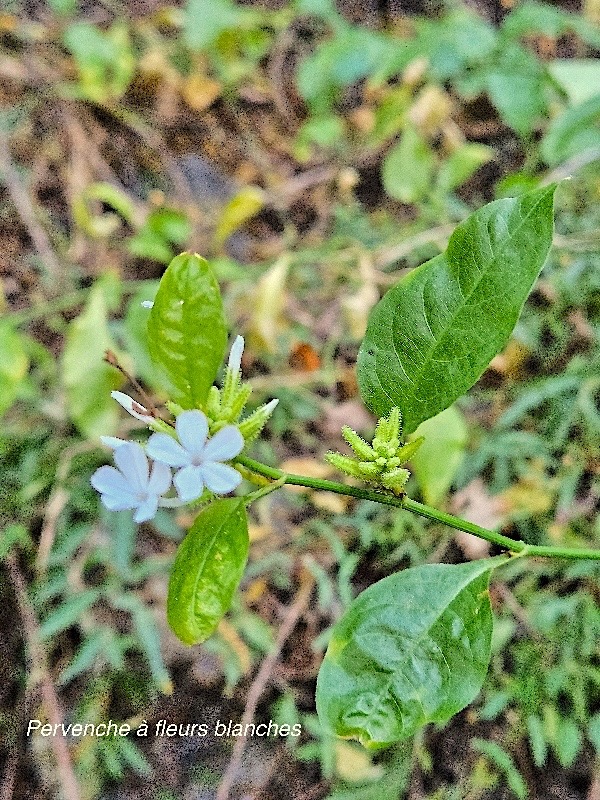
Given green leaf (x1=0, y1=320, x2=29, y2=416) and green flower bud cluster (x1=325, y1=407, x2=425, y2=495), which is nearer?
green flower bud cluster (x1=325, y1=407, x2=425, y2=495)

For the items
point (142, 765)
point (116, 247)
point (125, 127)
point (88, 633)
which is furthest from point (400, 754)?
point (125, 127)

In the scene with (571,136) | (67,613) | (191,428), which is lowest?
(67,613)

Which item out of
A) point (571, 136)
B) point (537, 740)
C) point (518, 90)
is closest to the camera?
point (537, 740)

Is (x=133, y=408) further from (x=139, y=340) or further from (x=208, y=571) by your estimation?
(x=139, y=340)

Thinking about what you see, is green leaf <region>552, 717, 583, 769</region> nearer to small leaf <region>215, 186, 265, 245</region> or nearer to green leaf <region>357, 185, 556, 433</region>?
green leaf <region>357, 185, 556, 433</region>

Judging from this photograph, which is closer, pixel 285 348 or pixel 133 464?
pixel 133 464

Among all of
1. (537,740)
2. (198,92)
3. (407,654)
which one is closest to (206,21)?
(198,92)

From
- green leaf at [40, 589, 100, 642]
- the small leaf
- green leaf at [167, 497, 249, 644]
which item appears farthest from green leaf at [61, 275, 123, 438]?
green leaf at [167, 497, 249, 644]
